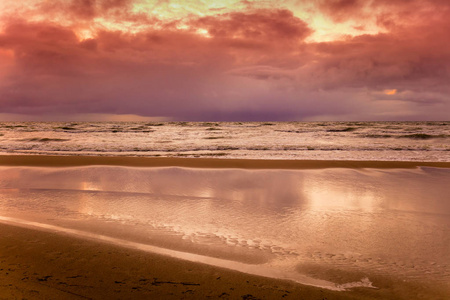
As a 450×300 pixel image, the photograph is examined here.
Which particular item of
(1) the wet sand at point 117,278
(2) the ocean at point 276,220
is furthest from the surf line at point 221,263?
(1) the wet sand at point 117,278

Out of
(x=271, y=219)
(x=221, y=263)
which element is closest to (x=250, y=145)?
(x=271, y=219)

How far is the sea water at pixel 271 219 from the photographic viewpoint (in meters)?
3.81

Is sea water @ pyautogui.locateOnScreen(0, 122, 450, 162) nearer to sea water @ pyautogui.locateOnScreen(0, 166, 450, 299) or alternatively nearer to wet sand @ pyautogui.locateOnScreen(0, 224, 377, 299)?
sea water @ pyautogui.locateOnScreen(0, 166, 450, 299)

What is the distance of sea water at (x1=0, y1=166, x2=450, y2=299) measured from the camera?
12.5 ft

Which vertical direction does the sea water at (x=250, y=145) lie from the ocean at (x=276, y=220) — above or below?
above

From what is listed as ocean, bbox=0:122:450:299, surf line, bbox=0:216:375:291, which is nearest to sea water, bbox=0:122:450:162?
ocean, bbox=0:122:450:299

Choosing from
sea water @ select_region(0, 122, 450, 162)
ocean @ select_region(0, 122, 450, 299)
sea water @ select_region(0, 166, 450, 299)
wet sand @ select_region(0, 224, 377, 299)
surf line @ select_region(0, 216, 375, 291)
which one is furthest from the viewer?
sea water @ select_region(0, 122, 450, 162)

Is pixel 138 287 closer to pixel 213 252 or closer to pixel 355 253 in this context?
pixel 213 252

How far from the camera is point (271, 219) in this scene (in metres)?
5.66

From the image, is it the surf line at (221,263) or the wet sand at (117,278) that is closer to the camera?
the wet sand at (117,278)

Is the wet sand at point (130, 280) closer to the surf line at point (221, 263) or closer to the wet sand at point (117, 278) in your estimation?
the wet sand at point (117, 278)

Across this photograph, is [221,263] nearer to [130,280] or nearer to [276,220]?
[130,280]

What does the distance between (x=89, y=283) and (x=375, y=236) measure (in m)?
4.23

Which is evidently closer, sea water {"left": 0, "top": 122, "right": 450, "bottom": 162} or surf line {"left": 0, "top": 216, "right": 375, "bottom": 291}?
surf line {"left": 0, "top": 216, "right": 375, "bottom": 291}
